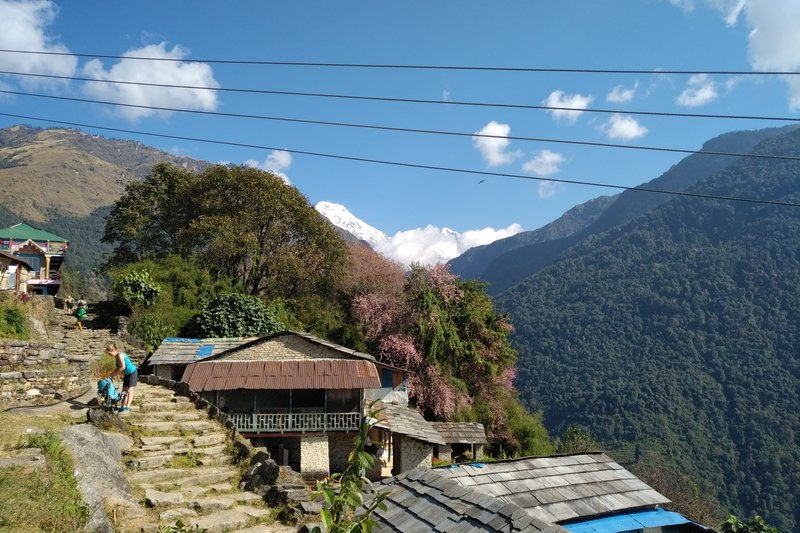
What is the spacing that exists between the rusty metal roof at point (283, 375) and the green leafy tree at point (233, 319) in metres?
5.00

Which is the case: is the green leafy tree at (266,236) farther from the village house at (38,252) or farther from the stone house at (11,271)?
the village house at (38,252)

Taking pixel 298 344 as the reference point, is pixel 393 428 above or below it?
below

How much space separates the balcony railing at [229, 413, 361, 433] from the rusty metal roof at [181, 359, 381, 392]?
1332 millimetres

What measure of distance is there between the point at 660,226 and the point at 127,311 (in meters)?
151

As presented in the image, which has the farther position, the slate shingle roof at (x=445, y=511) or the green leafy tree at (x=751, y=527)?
the green leafy tree at (x=751, y=527)

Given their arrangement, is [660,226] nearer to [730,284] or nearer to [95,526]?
[730,284]

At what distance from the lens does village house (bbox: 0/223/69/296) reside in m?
44.7

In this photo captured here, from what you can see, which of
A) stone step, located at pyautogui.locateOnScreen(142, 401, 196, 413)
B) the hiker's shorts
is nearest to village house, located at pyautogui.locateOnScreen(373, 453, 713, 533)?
the hiker's shorts

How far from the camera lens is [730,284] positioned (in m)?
118

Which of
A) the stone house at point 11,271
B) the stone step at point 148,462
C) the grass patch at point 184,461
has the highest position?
the stone house at point 11,271

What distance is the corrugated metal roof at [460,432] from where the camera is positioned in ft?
90.7

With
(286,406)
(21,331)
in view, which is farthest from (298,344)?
(21,331)

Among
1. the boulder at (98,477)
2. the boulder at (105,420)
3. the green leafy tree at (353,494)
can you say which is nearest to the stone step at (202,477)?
the boulder at (98,477)

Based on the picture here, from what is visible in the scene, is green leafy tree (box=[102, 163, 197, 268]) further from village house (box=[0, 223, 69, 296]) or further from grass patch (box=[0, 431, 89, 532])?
grass patch (box=[0, 431, 89, 532])
